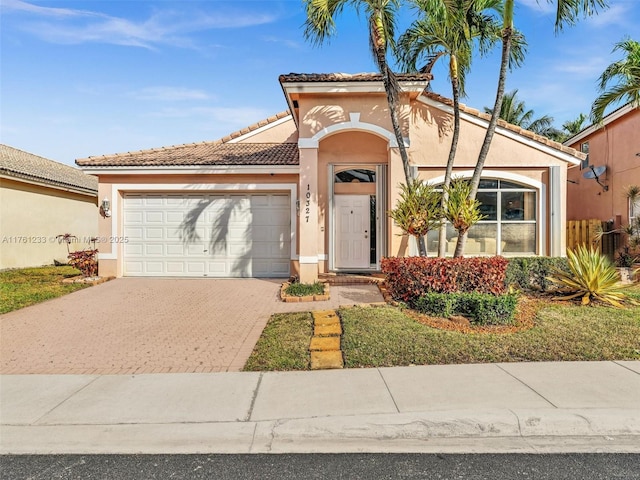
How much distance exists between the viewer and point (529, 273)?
975 centimetres

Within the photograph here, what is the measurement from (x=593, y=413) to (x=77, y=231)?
66.4 ft

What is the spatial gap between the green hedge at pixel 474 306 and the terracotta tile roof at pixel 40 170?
15755 mm

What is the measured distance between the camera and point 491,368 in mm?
5051

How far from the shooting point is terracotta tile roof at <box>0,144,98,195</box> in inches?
610

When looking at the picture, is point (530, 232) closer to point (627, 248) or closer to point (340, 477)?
point (627, 248)

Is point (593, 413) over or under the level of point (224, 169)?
under

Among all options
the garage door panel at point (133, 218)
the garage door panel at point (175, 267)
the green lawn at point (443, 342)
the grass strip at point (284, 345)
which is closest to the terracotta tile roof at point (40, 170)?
the garage door panel at point (133, 218)

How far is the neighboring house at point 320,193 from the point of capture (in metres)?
10.5

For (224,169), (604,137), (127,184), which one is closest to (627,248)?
(604,137)

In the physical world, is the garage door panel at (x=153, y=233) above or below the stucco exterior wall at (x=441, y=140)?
below

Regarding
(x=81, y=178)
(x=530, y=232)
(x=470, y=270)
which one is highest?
(x=81, y=178)

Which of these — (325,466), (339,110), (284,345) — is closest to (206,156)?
(339,110)

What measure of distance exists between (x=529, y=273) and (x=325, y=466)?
27.3ft

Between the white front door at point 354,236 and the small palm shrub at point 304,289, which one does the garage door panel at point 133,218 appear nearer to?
the small palm shrub at point 304,289
